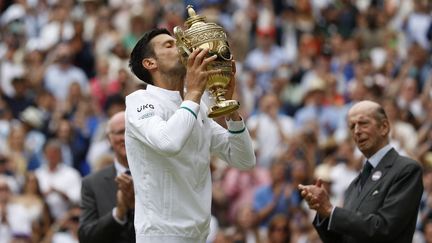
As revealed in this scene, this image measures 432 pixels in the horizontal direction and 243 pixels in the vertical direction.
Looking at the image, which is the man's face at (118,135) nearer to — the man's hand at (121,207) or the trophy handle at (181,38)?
the man's hand at (121,207)

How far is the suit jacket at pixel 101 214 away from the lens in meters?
8.84

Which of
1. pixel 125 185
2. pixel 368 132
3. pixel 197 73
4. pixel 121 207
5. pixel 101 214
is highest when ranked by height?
pixel 197 73

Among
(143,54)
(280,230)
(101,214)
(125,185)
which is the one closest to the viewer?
(143,54)

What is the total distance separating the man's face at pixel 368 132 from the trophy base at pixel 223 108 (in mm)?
1756

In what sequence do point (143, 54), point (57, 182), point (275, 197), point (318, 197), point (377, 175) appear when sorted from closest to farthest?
point (143, 54) → point (318, 197) → point (377, 175) → point (275, 197) → point (57, 182)

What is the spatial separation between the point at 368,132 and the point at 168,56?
178 cm

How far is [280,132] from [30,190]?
3440mm

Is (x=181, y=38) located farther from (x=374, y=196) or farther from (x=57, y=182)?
(x=57, y=182)

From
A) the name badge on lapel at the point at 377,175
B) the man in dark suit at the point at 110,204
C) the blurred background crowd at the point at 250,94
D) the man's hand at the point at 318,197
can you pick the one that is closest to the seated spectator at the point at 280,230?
the blurred background crowd at the point at 250,94

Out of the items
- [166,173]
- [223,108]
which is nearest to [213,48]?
[223,108]

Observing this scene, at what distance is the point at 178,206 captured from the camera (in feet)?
24.5

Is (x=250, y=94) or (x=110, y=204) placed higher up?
(x=110, y=204)

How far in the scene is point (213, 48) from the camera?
7.34 meters

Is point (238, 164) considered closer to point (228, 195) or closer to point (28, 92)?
point (228, 195)
